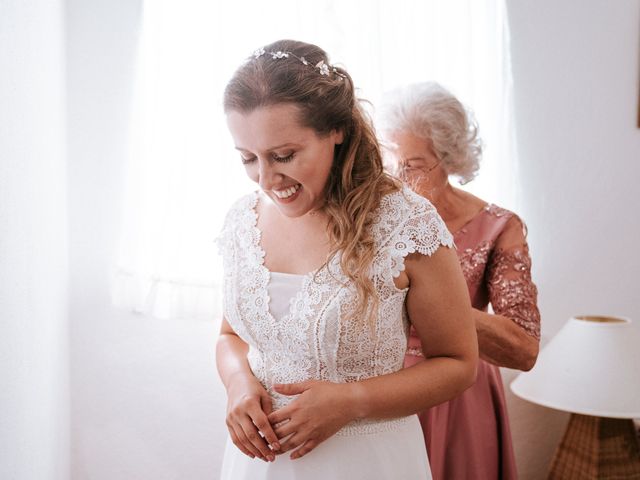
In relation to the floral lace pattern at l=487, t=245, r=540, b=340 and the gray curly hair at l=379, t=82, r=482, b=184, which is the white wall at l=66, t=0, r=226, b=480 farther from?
the floral lace pattern at l=487, t=245, r=540, b=340

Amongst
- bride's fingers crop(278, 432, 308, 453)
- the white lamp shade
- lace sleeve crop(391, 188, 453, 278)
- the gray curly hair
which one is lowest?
the white lamp shade

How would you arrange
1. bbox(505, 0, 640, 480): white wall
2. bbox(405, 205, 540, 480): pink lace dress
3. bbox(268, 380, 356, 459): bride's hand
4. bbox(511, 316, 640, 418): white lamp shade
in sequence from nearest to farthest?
bbox(268, 380, 356, 459): bride's hand
bbox(405, 205, 540, 480): pink lace dress
bbox(511, 316, 640, 418): white lamp shade
bbox(505, 0, 640, 480): white wall

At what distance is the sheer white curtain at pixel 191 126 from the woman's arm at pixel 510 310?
24.6 inches

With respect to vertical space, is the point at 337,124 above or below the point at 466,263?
above

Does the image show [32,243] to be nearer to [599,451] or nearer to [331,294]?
[331,294]

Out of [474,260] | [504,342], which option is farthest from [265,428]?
[474,260]

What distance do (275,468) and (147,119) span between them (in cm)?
126

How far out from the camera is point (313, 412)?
1.10m

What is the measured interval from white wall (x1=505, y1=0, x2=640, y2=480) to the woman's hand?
160 cm

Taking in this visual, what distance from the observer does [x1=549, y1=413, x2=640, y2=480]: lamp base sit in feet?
7.16

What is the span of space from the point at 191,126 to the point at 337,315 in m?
1.19

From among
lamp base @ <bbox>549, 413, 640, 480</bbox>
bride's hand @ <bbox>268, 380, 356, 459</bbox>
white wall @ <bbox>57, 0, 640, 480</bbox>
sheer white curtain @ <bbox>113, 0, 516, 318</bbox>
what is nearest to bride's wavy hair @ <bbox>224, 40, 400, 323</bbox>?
bride's hand @ <bbox>268, 380, 356, 459</bbox>

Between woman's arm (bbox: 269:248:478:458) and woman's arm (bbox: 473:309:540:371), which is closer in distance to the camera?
woman's arm (bbox: 269:248:478:458)

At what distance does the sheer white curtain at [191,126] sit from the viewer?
215 centimetres
